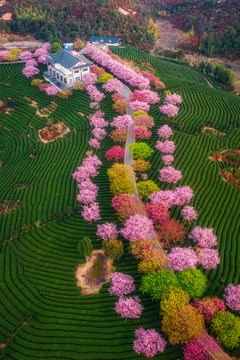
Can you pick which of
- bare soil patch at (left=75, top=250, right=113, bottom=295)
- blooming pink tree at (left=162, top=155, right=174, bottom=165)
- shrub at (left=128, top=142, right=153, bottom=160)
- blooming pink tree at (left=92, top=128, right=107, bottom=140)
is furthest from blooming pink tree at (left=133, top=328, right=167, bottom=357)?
blooming pink tree at (left=92, top=128, right=107, bottom=140)

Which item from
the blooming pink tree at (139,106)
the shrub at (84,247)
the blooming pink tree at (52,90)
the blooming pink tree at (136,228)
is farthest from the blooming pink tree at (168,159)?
the blooming pink tree at (52,90)

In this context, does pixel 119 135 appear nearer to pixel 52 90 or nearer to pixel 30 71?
pixel 52 90

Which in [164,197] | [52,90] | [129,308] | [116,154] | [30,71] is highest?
[164,197]

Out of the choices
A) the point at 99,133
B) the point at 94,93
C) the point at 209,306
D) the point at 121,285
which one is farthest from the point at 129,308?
the point at 94,93

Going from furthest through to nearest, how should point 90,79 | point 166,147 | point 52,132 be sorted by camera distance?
point 90,79, point 52,132, point 166,147

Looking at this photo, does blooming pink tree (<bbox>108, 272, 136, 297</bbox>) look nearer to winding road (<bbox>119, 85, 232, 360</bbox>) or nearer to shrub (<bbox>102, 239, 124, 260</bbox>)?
shrub (<bbox>102, 239, 124, 260</bbox>)

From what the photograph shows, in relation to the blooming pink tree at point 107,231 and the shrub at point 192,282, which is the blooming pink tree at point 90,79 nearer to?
the blooming pink tree at point 107,231
